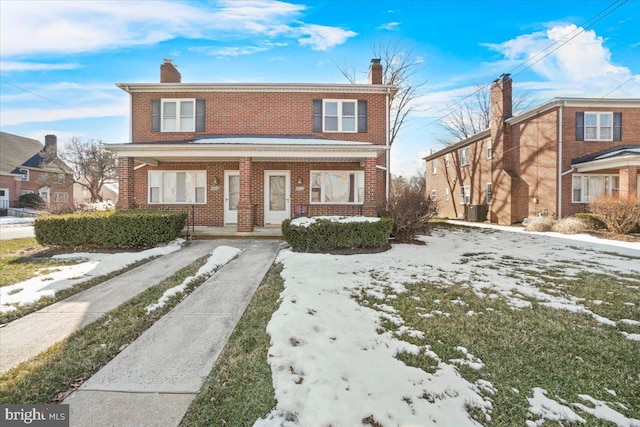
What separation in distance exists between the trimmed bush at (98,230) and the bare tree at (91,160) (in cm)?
2247

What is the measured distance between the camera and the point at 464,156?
24047 millimetres

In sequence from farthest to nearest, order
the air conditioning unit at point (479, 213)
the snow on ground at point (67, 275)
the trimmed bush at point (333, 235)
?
the air conditioning unit at point (479, 213) < the trimmed bush at point (333, 235) < the snow on ground at point (67, 275)

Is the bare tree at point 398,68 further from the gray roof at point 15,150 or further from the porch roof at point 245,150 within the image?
the gray roof at point 15,150

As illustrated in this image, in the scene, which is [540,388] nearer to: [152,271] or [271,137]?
[152,271]

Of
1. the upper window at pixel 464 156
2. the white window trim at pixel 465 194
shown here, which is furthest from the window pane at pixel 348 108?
the white window trim at pixel 465 194

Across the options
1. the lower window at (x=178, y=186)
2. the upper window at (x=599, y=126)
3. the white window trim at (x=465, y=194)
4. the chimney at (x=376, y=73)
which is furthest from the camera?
the white window trim at (x=465, y=194)

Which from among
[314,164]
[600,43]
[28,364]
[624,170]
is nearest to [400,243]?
[314,164]

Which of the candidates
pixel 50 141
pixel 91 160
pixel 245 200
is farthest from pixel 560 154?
pixel 50 141

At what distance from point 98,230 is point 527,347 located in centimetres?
1036

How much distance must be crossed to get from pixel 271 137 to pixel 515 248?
1021 cm

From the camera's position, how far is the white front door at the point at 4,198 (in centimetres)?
2912

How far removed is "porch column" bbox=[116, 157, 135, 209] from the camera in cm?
1108

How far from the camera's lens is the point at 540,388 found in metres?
2.59

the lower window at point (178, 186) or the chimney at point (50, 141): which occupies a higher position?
the chimney at point (50, 141)
